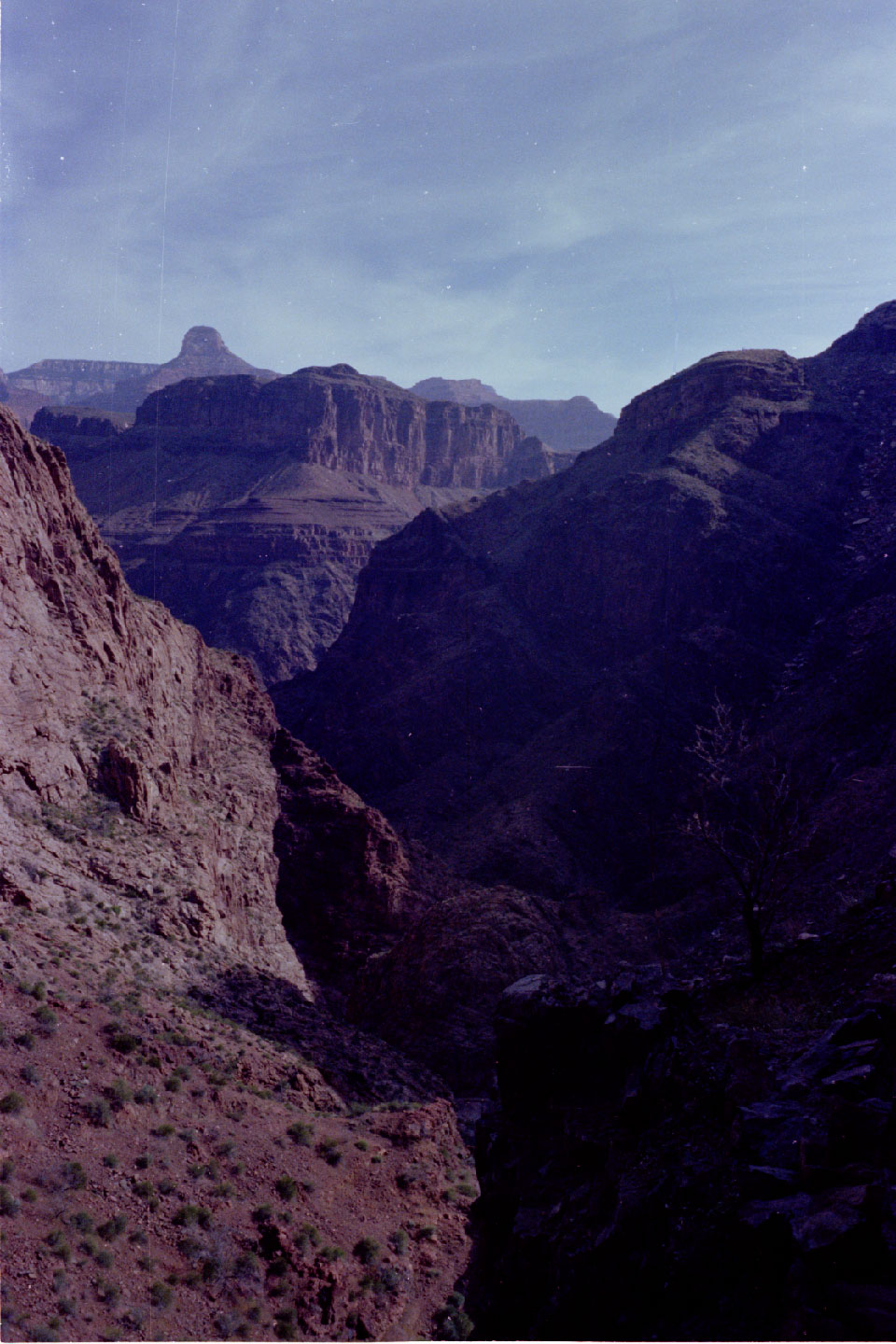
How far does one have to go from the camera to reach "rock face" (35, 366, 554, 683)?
128625 mm

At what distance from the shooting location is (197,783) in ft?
120

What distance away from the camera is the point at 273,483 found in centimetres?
15250

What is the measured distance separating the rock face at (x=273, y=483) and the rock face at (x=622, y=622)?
35014 millimetres

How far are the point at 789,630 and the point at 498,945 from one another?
42889 mm

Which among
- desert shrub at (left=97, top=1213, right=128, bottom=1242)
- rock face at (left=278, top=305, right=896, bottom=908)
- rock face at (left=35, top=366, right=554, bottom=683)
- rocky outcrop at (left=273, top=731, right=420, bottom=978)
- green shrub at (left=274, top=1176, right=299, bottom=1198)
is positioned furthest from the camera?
rock face at (left=35, top=366, right=554, bottom=683)

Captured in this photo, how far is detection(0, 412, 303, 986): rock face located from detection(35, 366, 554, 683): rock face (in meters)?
83.1

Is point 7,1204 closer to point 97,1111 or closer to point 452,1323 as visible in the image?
point 97,1111

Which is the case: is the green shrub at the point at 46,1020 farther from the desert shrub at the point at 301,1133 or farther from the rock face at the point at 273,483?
the rock face at the point at 273,483

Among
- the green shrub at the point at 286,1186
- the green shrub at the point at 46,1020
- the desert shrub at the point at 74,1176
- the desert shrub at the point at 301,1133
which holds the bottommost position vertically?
the green shrub at the point at 286,1186

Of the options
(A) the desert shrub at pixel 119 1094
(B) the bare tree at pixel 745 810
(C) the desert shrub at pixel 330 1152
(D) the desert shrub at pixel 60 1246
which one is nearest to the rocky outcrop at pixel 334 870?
(B) the bare tree at pixel 745 810

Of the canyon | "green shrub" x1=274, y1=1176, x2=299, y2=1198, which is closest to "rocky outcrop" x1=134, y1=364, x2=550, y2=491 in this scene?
the canyon

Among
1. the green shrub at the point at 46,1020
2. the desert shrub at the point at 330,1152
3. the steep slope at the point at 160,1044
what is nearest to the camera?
the steep slope at the point at 160,1044

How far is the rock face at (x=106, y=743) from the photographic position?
25953mm

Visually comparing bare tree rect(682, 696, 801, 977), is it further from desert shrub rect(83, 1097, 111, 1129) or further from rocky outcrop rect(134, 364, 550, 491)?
rocky outcrop rect(134, 364, 550, 491)
